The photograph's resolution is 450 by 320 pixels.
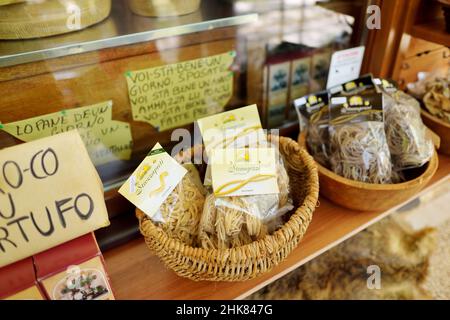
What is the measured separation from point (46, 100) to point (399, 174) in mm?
931

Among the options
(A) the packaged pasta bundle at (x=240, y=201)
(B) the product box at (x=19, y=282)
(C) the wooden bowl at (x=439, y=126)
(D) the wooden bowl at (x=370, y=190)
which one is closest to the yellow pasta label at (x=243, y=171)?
(A) the packaged pasta bundle at (x=240, y=201)

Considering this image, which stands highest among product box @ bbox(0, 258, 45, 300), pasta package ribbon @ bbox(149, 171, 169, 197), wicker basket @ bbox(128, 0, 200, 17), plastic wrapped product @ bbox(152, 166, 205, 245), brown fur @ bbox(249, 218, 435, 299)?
wicker basket @ bbox(128, 0, 200, 17)

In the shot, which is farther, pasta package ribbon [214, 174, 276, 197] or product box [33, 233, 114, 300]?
pasta package ribbon [214, 174, 276, 197]

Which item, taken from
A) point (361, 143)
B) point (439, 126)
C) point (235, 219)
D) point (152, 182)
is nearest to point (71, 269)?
point (152, 182)

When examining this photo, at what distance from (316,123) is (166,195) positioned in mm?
521

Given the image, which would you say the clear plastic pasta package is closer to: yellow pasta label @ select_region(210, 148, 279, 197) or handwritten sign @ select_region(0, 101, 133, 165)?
yellow pasta label @ select_region(210, 148, 279, 197)

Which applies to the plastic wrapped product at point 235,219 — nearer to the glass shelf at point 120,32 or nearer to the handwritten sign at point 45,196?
the handwritten sign at point 45,196

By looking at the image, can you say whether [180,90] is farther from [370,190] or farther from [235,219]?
[370,190]

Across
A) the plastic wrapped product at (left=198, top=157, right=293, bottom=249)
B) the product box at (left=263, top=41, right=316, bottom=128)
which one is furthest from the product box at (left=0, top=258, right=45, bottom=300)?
the product box at (left=263, top=41, right=316, bottom=128)

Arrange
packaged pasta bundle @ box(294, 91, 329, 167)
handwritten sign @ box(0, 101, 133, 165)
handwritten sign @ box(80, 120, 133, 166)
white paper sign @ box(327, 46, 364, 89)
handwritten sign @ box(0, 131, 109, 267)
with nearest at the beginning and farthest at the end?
handwritten sign @ box(0, 131, 109, 267) < handwritten sign @ box(0, 101, 133, 165) < handwritten sign @ box(80, 120, 133, 166) < packaged pasta bundle @ box(294, 91, 329, 167) < white paper sign @ box(327, 46, 364, 89)

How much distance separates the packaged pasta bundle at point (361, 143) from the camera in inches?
33.7

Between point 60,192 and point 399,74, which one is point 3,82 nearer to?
point 60,192

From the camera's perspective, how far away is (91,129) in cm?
83

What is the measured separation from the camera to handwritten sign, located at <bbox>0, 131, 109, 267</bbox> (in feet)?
1.64
